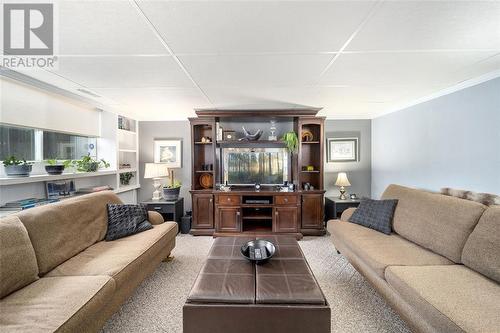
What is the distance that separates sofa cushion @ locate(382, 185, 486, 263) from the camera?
1851 mm

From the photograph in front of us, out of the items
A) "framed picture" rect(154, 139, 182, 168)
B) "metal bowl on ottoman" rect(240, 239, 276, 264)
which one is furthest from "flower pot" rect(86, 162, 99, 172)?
"metal bowl on ottoman" rect(240, 239, 276, 264)

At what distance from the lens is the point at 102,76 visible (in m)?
2.26

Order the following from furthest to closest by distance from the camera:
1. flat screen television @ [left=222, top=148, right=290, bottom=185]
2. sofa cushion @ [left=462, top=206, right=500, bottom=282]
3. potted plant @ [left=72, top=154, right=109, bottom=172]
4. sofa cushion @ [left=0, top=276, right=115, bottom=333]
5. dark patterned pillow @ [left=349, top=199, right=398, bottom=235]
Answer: flat screen television @ [left=222, top=148, right=290, bottom=185], potted plant @ [left=72, top=154, right=109, bottom=172], dark patterned pillow @ [left=349, top=199, right=398, bottom=235], sofa cushion @ [left=462, top=206, right=500, bottom=282], sofa cushion @ [left=0, top=276, right=115, bottom=333]

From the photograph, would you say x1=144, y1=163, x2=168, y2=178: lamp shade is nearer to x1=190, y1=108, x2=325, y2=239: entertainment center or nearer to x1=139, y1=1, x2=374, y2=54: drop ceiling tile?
x1=190, y1=108, x2=325, y2=239: entertainment center

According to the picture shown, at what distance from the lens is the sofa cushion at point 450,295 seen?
46.3 inches

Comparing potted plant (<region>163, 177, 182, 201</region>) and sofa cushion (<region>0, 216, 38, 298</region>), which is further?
potted plant (<region>163, 177, 182, 201</region>)

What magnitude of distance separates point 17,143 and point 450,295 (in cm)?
410

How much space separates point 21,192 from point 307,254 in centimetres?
352

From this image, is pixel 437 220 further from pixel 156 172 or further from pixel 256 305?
pixel 156 172

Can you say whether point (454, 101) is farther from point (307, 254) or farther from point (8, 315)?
point (8, 315)

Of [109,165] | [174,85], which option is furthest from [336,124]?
[109,165]

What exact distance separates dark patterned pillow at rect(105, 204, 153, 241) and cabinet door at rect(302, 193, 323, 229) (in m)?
2.48

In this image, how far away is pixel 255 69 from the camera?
2088mm

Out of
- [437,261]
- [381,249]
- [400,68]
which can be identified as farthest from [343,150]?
[437,261]
